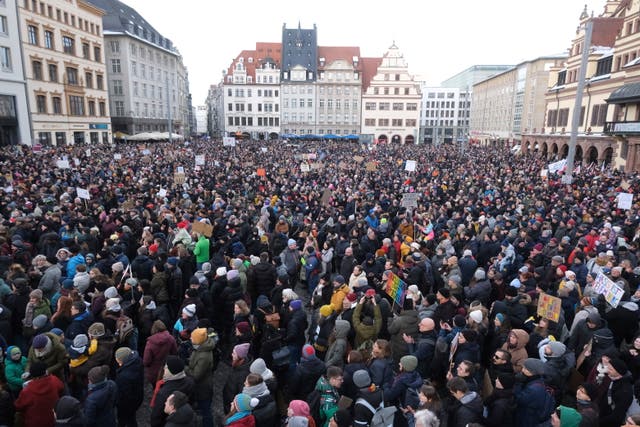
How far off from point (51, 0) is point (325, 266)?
4513 cm

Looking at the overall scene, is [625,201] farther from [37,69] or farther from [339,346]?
[37,69]

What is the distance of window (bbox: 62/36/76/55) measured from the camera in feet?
141

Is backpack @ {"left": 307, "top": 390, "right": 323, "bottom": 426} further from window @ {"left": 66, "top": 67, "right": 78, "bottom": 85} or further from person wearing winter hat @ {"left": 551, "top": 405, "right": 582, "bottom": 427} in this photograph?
window @ {"left": 66, "top": 67, "right": 78, "bottom": 85}

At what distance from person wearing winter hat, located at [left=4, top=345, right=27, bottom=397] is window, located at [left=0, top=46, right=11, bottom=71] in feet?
131

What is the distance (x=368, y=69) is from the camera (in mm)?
73062

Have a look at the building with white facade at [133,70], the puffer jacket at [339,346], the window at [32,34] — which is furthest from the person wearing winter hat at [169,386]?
the building with white facade at [133,70]

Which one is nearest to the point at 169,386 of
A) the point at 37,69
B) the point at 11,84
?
the point at 11,84

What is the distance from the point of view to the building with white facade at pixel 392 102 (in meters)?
68.9

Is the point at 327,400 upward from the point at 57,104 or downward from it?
downward

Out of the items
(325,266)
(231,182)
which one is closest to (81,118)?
(231,182)

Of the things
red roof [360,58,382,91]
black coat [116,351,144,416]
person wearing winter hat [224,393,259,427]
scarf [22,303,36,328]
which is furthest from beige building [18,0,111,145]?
person wearing winter hat [224,393,259,427]

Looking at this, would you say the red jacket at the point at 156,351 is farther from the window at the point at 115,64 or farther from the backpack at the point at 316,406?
the window at the point at 115,64

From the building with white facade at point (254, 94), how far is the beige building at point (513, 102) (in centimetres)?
3643

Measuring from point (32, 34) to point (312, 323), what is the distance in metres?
44.3
